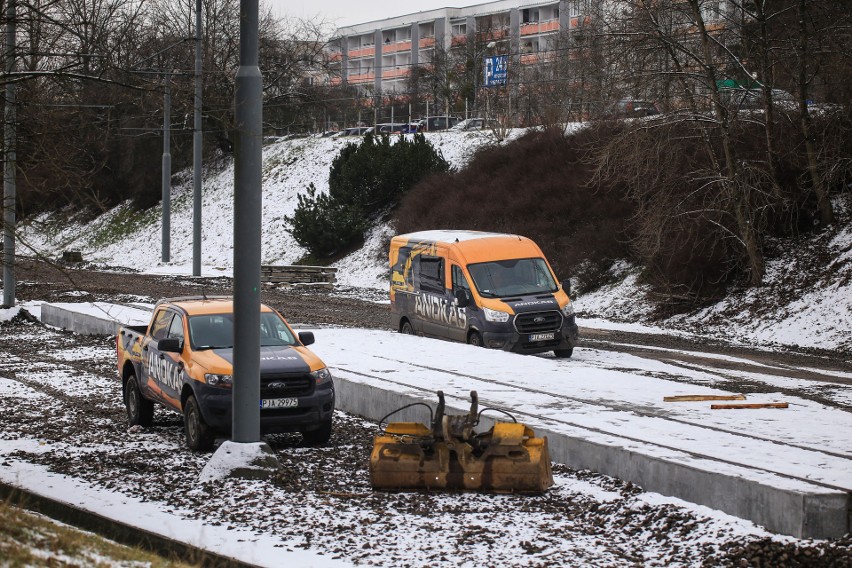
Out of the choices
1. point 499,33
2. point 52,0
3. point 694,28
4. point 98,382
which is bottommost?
point 98,382

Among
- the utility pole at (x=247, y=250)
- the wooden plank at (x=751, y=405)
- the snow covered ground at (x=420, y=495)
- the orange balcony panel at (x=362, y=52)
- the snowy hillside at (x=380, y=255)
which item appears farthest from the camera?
the orange balcony panel at (x=362, y=52)

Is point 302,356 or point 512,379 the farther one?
point 512,379

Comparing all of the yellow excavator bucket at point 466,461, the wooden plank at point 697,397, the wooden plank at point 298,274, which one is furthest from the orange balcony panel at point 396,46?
the yellow excavator bucket at point 466,461

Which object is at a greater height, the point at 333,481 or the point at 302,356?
the point at 302,356

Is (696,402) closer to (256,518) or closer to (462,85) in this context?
(256,518)

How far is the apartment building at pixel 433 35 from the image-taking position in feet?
316

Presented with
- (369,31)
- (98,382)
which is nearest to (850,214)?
(98,382)

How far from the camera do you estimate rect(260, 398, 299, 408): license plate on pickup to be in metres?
12.7

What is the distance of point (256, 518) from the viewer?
32.3 feet

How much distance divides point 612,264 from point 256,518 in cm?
2627

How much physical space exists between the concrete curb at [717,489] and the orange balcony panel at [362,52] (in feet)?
387

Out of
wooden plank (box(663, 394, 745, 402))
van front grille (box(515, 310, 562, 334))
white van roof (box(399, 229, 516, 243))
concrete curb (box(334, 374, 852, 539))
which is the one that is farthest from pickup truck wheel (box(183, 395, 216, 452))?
white van roof (box(399, 229, 516, 243))

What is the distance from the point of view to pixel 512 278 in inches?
837

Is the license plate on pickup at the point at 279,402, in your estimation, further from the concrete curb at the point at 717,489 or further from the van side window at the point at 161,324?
the van side window at the point at 161,324
